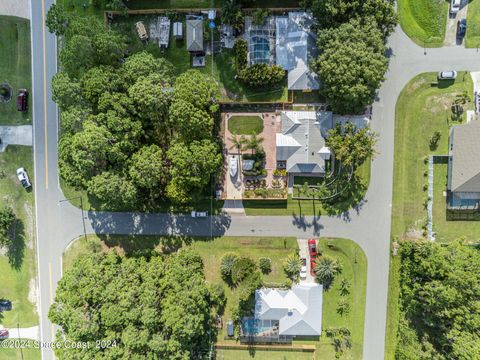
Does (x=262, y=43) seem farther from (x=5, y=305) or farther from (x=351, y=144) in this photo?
(x=5, y=305)

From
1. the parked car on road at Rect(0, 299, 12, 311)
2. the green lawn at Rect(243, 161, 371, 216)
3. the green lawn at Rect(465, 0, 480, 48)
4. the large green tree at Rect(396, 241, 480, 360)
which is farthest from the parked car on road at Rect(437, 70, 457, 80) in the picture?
the parked car on road at Rect(0, 299, 12, 311)

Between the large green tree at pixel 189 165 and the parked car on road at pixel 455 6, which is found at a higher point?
the parked car on road at pixel 455 6

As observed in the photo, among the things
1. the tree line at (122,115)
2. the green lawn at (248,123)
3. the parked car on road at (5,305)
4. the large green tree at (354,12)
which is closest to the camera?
the large green tree at (354,12)

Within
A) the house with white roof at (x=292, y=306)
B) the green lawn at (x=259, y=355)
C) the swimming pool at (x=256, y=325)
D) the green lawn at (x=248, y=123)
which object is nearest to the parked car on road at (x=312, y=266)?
the house with white roof at (x=292, y=306)

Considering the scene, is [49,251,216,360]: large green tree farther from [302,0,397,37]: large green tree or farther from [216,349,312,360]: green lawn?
[302,0,397,37]: large green tree

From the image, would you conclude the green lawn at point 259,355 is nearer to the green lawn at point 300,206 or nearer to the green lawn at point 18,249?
→ the green lawn at point 300,206
